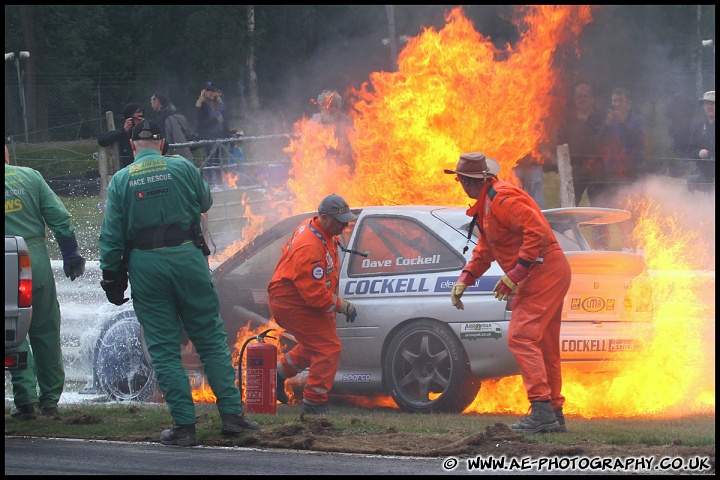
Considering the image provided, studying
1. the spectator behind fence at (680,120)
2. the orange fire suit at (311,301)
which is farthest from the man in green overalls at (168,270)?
the spectator behind fence at (680,120)

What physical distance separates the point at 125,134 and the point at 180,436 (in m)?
7.89

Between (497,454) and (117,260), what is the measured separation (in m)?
2.70

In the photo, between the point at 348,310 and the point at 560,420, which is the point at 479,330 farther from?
the point at 560,420

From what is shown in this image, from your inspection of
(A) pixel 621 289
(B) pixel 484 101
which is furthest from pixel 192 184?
(B) pixel 484 101

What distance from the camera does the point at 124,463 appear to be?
6.46 m

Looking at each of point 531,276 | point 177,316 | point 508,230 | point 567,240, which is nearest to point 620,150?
point 567,240

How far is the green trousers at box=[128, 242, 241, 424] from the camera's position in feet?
24.0

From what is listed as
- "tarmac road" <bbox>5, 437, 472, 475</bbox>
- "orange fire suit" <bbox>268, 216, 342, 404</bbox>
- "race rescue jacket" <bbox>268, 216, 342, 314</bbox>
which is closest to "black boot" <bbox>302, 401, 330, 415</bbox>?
"orange fire suit" <bbox>268, 216, 342, 404</bbox>

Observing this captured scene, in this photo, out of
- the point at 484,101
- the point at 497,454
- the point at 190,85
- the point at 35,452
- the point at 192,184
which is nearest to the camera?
the point at 497,454

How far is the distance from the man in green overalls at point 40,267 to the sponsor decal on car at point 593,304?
3714 millimetres

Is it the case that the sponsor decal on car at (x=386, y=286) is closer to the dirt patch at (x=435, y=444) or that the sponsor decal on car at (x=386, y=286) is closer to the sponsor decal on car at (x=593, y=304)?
the sponsor decal on car at (x=593, y=304)

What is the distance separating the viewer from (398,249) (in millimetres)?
9375

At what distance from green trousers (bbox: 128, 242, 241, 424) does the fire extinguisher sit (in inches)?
44.9

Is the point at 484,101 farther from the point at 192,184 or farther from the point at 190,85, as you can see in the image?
the point at 190,85
